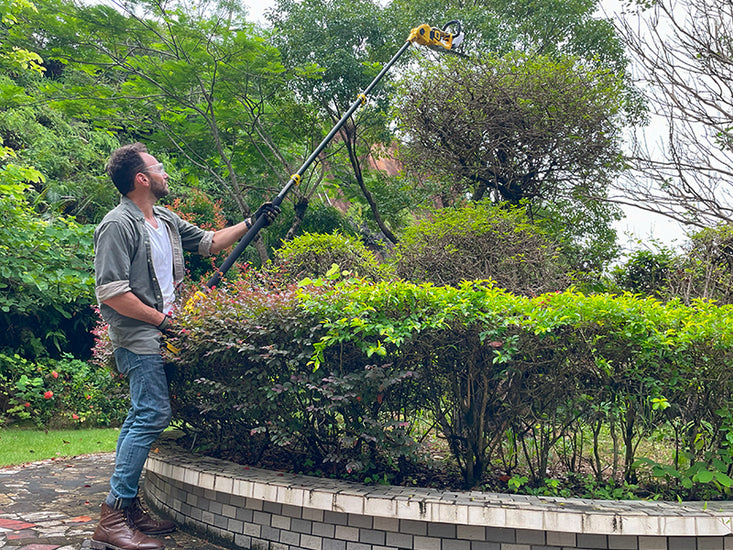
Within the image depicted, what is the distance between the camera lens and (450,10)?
14.1 m

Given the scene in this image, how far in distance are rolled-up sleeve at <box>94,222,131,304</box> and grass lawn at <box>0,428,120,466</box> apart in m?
3.56

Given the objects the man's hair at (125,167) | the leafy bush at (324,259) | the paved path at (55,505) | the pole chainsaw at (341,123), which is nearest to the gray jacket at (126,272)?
the man's hair at (125,167)

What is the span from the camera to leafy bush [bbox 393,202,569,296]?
18.1 ft

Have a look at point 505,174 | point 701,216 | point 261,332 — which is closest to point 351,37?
point 505,174

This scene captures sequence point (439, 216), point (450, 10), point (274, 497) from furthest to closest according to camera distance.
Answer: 1. point (450, 10)
2. point (439, 216)
3. point (274, 497)

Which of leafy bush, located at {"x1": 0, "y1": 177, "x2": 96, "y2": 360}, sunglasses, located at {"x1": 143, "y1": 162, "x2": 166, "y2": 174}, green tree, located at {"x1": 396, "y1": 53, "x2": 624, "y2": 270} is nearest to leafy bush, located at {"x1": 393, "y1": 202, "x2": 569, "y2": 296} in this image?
green tree, located at {"x1": 396, "y1": 53, "x2": 624, "y2": 270}

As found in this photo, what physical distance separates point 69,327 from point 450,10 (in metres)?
10.8

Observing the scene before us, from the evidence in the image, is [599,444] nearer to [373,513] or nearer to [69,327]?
[373,513]

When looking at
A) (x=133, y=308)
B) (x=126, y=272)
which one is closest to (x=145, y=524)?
(x=133, y=308)

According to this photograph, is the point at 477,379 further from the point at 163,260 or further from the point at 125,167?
the point at 125,167

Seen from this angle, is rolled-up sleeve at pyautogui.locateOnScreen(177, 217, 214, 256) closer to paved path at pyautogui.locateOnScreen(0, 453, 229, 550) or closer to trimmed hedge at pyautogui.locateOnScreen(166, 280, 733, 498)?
trimmed hedge at pyautogui.locateOnScreen(166, 280, 733, 498)

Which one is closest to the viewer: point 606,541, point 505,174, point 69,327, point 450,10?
point 606,541

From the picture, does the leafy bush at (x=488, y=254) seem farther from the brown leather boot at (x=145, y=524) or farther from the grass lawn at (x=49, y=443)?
the grass lawn at (x=49, y=443)

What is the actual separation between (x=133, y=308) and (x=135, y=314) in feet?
0.13
